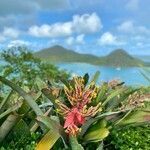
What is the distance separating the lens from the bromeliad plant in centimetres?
457

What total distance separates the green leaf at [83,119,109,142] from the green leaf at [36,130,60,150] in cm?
33

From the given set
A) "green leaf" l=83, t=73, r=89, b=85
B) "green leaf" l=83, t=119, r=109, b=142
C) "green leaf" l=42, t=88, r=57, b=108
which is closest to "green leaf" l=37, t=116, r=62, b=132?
"green leaf" l=42, t=88, r=57, b=108

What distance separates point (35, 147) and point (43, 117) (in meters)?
0.46

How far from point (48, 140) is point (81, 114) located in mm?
424

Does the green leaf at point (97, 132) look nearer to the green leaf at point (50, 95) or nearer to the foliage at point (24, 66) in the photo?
the green leaf at point (50, 95)

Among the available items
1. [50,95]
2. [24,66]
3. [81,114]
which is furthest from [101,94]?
[24,66]

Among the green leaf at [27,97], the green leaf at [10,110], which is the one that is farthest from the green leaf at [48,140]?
Answer: the green leaf at [10,110]

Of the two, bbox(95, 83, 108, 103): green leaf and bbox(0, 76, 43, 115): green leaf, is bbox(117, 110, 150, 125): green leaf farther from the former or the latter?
bbox(0, 76, 43, 115): green leaf

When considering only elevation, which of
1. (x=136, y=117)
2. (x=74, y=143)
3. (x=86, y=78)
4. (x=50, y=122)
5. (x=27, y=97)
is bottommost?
(x=136, y=117)

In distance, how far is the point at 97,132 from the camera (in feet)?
16.4

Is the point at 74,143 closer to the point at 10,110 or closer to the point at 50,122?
the point at 50,122

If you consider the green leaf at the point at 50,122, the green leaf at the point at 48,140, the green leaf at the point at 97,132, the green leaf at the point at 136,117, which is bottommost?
the green leaf at the point at 136,117

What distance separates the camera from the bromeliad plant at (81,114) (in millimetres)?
4574

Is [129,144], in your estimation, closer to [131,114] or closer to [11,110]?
[131,114]
